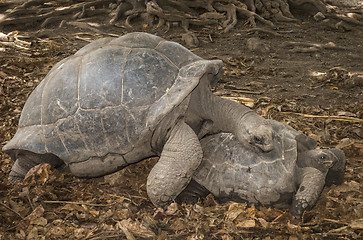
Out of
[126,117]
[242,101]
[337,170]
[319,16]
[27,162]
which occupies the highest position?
[126,117]

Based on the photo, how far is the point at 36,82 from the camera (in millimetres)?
6387

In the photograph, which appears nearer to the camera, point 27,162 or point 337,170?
point 337,170

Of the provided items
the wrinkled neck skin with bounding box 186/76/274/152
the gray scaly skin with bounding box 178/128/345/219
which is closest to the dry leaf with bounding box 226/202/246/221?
the gray scaly skin with bounding box 178/128/345/219

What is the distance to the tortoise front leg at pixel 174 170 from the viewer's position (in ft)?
11.2

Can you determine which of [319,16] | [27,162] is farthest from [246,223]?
[319,16]

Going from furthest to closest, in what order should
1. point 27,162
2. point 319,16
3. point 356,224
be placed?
point 319,16 → point 27,162 → point 356,224

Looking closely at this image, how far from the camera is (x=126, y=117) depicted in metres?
3.55

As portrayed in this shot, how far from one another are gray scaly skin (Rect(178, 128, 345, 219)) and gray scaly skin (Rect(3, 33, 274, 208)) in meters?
0.14

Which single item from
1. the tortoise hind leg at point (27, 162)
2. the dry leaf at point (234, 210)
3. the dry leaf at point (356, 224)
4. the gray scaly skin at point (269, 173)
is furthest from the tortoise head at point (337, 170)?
the tortoise hind leg at point (27, 162)

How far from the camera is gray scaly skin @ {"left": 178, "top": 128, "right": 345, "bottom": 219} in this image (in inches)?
133

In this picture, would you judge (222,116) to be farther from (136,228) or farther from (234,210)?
(136,228)

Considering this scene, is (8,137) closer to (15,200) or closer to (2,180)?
(2,180)

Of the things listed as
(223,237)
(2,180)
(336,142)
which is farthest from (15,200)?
(336,142)

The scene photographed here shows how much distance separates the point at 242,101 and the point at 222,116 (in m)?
1.80
